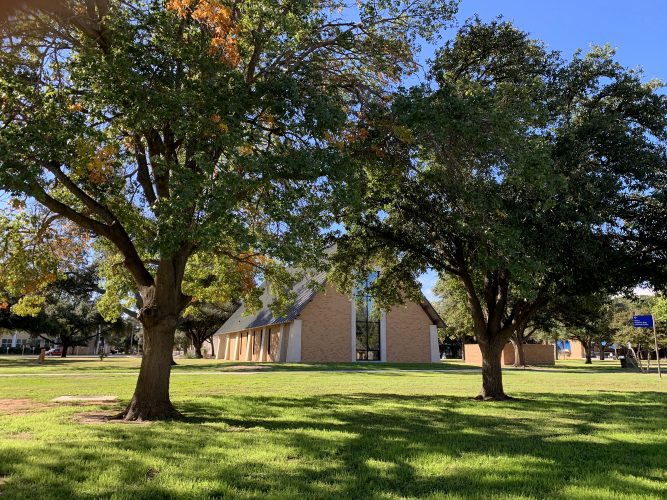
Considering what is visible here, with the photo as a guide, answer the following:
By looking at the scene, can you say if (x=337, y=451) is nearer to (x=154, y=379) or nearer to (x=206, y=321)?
(x=154, y=379)

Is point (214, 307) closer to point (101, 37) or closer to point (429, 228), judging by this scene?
point (429, 228)

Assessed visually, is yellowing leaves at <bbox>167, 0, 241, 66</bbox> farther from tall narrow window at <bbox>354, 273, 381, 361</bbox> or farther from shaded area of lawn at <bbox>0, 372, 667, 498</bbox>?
tall narrow window at <bbox>354, 273, 381, 361</bbox>

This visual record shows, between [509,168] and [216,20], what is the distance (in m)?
5.58

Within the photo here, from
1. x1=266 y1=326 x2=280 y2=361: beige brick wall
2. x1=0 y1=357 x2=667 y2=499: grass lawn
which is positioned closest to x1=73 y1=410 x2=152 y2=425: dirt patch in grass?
x1=0 y1=357 x2=667 y2=499: grass lawn

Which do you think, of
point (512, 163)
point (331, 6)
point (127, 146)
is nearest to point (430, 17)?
point (331, 6)

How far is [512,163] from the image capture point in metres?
8.72

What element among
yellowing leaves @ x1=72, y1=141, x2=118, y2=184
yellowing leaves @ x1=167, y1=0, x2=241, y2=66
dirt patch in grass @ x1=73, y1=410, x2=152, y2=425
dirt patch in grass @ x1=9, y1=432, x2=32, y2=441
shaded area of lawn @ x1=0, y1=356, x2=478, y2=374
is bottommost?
shaded area of lawn @ x1=0, y1=356, x2=478, y2=374

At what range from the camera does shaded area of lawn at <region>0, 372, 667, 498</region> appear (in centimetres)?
511

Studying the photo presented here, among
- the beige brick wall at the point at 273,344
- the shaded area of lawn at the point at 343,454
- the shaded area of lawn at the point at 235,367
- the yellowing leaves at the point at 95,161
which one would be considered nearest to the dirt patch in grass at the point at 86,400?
the shaded area of lawn at the point at 343,454

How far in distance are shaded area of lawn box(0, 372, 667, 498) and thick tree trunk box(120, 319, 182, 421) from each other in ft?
2.06

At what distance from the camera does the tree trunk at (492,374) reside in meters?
14.5

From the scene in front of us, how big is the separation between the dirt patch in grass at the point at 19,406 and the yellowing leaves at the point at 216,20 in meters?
8.01

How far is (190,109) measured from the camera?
26.7ft

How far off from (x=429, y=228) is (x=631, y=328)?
50490mm
